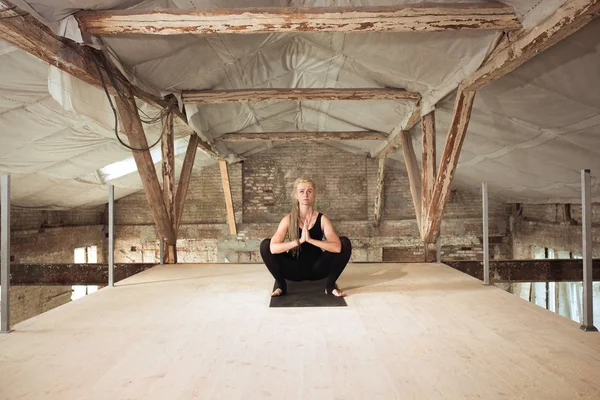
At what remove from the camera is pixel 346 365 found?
1747mm

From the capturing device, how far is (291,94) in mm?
4871

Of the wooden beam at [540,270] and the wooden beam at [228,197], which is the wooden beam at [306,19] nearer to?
the wooden beam at [540,270]

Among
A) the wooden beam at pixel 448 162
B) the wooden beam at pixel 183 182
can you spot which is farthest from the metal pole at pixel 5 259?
the wooden beam at pixel 448 162

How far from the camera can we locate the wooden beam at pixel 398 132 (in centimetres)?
496

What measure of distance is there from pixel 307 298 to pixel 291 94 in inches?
115

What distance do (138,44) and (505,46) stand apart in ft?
9.86

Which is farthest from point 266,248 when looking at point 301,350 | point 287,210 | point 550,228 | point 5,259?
point 550,228

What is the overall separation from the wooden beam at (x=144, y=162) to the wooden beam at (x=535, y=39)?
10.5 feet

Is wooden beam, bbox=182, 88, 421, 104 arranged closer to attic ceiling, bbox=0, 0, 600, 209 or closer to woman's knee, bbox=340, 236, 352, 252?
attic ceiling, bbox=0, 0, 600, 209

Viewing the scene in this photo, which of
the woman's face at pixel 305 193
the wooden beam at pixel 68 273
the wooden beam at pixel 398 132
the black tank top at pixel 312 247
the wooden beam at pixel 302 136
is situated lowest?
the wooden beam at pixel 68 273

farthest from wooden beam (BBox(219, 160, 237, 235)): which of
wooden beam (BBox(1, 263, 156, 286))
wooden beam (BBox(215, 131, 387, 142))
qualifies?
wooden beam (BBox(1, 263, 156, 286))

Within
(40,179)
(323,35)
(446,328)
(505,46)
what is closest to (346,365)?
(446,328)

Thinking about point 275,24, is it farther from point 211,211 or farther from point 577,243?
point 211,211

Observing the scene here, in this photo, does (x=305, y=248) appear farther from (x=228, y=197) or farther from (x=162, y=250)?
(x=228, y=197)
